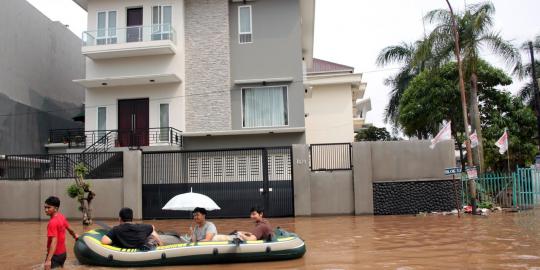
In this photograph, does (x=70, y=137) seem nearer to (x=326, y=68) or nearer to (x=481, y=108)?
(x=326, y=68)

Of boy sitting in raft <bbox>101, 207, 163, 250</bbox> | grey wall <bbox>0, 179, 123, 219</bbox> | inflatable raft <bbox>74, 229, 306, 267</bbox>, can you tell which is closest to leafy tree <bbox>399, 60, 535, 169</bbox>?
grey wall <bbox>0, 179, 123, 219</bbox>

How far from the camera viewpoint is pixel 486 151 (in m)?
27.9

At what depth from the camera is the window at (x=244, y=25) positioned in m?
24.6

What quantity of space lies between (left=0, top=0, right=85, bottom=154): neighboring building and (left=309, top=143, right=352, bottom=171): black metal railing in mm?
15057

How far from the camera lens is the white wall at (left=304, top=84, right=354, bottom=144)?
33750mm

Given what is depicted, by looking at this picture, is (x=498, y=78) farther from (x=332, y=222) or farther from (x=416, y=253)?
(x=416, y=253)

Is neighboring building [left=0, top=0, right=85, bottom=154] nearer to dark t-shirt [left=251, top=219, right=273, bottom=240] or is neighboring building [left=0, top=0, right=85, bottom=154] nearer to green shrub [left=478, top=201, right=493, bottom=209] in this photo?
dark t-shirt [left=251, top=219, right=273, bottom=240]

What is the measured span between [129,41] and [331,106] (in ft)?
48.4

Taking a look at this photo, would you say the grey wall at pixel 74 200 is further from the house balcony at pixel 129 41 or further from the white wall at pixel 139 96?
the house balcony at pixel 129 41

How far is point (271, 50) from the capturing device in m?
24.3

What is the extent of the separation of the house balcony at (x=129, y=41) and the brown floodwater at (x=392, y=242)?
8617 millimetres

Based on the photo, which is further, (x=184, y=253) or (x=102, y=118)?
(x=102, y=118)

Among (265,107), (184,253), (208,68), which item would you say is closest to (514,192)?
(265,107)

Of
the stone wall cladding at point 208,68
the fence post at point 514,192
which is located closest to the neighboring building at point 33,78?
the stone wall cladding at point 208,68
